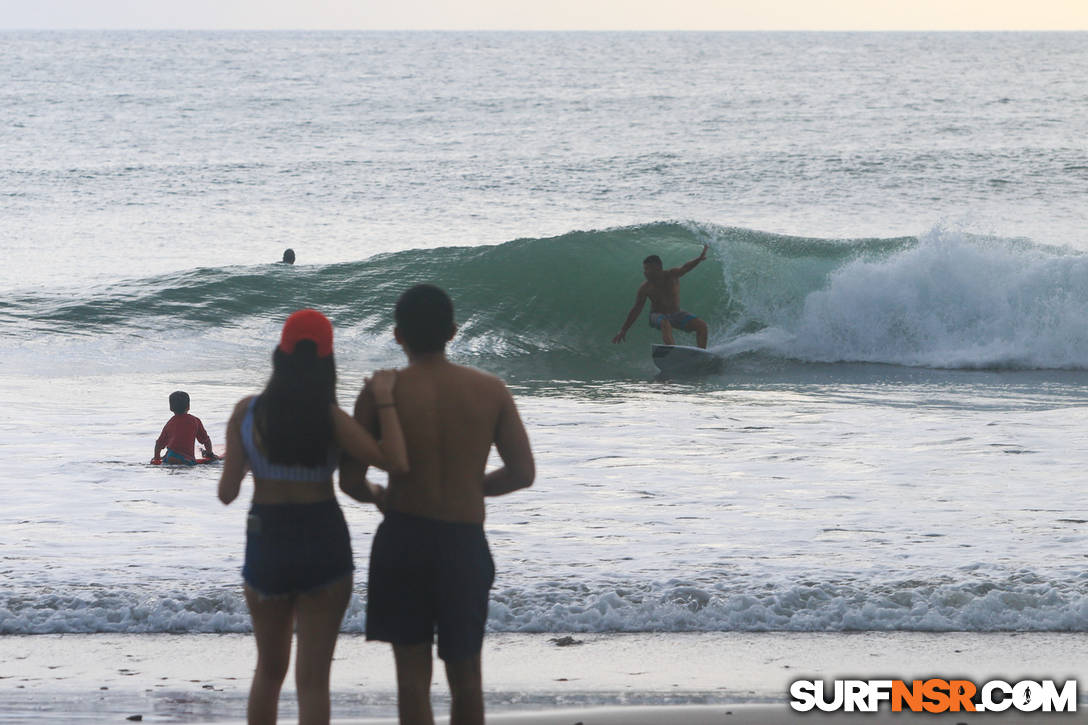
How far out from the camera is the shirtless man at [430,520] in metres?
3.58

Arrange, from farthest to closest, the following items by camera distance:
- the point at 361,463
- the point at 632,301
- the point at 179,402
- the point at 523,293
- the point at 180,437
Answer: the point at 523,293, the point at 632,301, the point at 179,402, the point at 180,437, the point at 361,463

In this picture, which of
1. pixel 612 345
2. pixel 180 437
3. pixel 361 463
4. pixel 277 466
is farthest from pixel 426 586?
pixel 612 345

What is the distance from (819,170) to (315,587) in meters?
35.7

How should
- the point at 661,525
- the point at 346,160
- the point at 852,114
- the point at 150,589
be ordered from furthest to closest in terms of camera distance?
the point at 852,114 < the point at 346,160 < the point at 661,525 < the point at 150,589

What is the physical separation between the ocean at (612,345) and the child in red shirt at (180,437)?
0.26 m

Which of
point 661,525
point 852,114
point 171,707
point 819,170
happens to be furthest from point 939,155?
point 171,707

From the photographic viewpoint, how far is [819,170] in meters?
37.7

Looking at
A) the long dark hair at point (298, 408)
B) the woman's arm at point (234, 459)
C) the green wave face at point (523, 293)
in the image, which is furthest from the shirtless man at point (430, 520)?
the green wave face at point (523, 293)

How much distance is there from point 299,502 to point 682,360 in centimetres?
1213

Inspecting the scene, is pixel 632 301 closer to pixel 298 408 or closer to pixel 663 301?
pixel 663 301

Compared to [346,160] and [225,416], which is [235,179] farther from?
[225,416]

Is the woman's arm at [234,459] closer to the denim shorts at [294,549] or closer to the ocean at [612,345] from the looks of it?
the denim shorts at [294,549]

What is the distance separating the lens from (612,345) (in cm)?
1853

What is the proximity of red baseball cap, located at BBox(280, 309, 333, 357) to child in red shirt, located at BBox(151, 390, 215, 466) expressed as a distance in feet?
21.7
